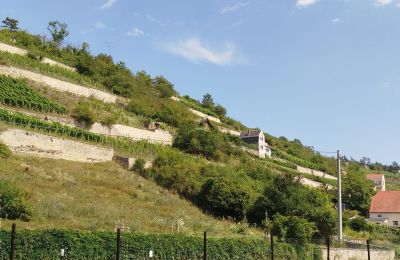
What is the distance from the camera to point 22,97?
48.3 metres

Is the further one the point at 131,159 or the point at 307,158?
the point at 307,158

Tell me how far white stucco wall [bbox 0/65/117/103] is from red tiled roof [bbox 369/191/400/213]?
39.6 meters

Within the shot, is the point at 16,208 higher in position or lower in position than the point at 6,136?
lower

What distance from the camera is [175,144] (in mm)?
60094

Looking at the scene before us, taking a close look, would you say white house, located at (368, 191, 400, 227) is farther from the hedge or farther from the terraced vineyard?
the hedge

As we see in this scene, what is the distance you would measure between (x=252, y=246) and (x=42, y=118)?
32649 millimetres

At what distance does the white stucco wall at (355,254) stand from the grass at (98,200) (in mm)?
5934

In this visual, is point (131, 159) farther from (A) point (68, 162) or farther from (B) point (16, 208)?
(B) point (16, 208)

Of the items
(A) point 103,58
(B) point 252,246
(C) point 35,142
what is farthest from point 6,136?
(A) point 103,58

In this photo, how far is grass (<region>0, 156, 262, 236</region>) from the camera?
2475 centimetres

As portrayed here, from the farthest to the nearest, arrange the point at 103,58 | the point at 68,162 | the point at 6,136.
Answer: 1. the point at 103,58
2. the point at 68,162
3. the point at 6,136

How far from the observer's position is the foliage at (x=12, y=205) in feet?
73.3

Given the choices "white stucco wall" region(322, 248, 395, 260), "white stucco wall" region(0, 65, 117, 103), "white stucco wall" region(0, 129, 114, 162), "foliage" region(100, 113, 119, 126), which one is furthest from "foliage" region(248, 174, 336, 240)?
"white stucco wall" region(0, 65, 117, 103)

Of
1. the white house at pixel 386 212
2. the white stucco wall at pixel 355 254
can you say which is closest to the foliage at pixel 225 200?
the white stucco wall at pixel 355 254
